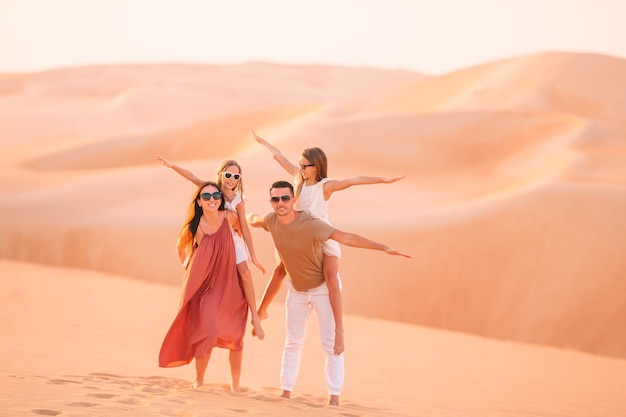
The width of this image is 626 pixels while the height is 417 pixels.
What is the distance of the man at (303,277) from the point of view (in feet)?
22.6

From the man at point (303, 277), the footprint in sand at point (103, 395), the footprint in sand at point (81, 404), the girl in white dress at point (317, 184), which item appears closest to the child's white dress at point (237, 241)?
the man at point (303, 277)

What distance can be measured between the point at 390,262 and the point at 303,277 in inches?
411

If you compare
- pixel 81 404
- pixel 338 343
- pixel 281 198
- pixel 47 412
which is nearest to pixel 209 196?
pixel 281 198

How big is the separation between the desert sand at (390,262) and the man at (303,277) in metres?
0.35

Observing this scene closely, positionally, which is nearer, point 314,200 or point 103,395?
point 103,395

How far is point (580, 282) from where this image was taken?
15875 millimetres

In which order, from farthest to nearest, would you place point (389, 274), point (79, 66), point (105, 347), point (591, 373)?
point (79, 66) → point (389, 274) → point (591, 373) → point (105, 347)

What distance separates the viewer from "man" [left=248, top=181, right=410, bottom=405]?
22.6ft

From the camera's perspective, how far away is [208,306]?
716cm

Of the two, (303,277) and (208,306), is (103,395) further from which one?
(303,277)

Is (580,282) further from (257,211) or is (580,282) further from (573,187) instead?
(257,211)

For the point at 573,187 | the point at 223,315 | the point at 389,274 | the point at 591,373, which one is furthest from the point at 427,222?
the point at 223,315

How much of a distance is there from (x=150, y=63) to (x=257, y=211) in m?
77.0

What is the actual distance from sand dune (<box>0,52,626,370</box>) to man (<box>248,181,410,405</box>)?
8.75m
